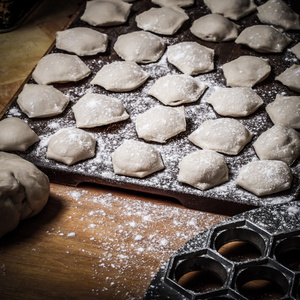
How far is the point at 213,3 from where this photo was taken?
2.26 meters

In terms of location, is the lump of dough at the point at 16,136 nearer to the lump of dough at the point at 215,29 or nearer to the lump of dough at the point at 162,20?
the lump of dough at the point at 162,20

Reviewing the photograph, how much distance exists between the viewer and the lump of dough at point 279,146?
155 cm

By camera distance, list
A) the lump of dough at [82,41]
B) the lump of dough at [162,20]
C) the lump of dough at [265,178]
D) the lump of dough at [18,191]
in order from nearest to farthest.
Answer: the lump of dough at [18,191]
the lump of dough at [265,178]
the lump of dough at [82,41]
the lump of dough at [162,20]

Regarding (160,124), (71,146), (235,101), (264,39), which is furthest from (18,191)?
(264,39)

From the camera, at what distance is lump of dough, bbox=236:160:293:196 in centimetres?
145

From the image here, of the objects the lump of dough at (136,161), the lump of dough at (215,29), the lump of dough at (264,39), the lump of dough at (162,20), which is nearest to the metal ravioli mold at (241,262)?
the lump of dough at (136,161)

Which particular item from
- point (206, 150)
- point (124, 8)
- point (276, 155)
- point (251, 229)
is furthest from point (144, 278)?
point (124, 8)

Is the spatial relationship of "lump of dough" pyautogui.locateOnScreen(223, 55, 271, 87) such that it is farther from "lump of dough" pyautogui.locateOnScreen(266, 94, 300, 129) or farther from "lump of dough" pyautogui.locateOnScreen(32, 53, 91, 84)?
"lump of dough" pyautogui.locateOnScreen(32, 53, 91, 84)

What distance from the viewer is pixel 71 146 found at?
157 cm

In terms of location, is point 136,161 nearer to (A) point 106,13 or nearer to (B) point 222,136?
(B) point 222,136

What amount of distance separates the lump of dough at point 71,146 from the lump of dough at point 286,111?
68 centimetres

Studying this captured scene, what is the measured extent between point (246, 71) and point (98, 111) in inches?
25.4

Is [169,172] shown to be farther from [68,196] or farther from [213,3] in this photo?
[213,3]

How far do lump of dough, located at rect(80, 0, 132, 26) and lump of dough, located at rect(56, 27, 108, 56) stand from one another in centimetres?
12
